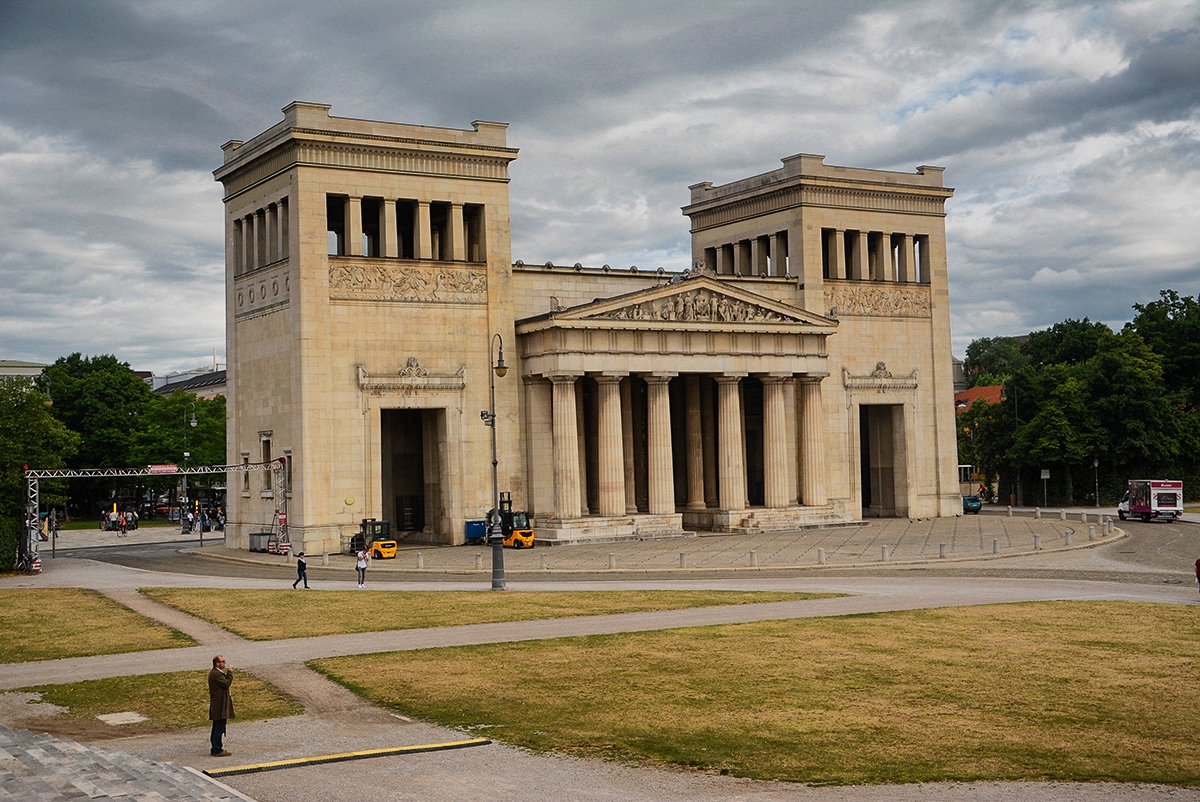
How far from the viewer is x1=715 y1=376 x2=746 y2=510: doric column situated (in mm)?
85500

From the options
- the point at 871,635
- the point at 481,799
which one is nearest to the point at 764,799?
the point at 481,799

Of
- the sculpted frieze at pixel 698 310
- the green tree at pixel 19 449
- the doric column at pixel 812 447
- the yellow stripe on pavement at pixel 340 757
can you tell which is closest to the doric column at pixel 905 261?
the doric column at pixel 812 447

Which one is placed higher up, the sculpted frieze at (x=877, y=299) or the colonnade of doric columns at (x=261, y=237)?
the colonnade of doric columns at (x=261, y=237)

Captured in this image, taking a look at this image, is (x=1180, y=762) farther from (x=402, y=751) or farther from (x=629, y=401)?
(x=629, y=401)

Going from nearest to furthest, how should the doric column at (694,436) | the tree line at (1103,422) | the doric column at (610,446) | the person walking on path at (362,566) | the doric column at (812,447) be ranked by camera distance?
the person walking on path at (362,566) < the doric column at (610,446) < the doric column at (812,447) < the doric column at (694,436) < the tree line at (1103,422)

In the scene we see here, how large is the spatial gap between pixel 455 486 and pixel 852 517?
30552 mm

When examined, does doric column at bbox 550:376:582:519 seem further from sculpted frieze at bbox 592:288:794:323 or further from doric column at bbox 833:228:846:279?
doric column at bbox 833:228:846:279

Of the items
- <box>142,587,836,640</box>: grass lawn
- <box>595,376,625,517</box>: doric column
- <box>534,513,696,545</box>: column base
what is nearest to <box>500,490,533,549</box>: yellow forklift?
<box>534,513,696,545</box>: column base

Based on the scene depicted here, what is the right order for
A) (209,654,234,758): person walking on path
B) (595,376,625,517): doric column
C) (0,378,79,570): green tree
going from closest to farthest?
(209,654,234,758): person walking on path → (0,378,79,570): green tree → (595,376,625,517): doric column

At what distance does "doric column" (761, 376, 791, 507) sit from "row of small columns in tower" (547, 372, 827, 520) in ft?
0.23

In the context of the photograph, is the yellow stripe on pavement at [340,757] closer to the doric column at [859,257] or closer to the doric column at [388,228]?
the doric column at [388,228]

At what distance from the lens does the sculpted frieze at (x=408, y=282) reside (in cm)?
7594

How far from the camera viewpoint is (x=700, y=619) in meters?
41.1

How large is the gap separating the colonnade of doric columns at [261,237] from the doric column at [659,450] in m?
25.2
